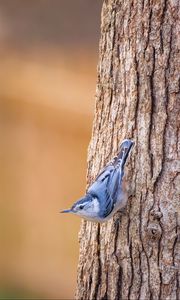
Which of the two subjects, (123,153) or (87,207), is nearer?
(123,153)

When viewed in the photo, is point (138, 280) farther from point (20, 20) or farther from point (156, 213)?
point (20, 20)

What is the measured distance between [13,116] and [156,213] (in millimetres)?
4096

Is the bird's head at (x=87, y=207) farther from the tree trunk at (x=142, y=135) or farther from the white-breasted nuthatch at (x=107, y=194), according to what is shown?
the tree trunk at (x=142, y=135)

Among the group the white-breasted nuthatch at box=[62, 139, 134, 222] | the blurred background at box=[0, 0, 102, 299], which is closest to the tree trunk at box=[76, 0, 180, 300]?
the white-breasted nuthatch at box=[62, 139, 134, 222]

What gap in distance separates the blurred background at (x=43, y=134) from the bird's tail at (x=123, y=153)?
313 centimetres

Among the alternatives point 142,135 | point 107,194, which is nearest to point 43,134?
point 107,194

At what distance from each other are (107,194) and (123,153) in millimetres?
425

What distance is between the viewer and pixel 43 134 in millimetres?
8484

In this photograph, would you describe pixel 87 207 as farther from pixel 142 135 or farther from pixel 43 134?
pixel 43 134

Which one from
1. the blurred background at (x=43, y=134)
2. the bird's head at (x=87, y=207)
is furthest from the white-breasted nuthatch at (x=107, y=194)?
the blurred background at (x=43, y=134)

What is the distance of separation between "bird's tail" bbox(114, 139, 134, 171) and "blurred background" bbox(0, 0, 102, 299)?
313 centimetres

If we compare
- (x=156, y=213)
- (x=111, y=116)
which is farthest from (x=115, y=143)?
(x=156, y=213)

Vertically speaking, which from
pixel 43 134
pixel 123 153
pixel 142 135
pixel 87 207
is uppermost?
pixel 43 134

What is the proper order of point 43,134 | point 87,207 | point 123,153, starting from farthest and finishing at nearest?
Answer: point 43,134 < point 87,207 < point 123,153
